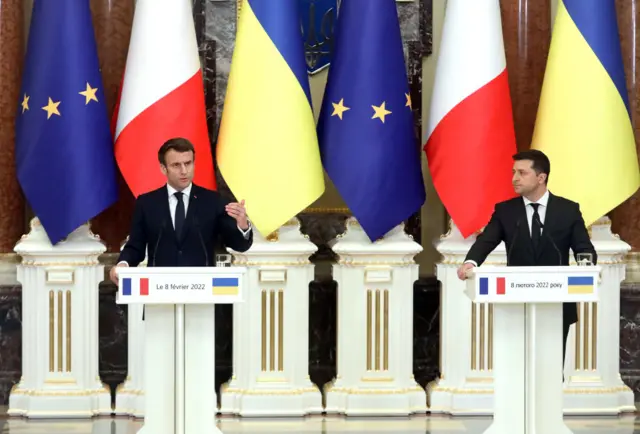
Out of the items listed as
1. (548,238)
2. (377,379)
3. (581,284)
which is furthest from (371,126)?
(581,284)

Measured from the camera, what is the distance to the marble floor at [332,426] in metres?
5.62

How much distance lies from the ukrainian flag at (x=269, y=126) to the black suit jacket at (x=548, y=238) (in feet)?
4.80

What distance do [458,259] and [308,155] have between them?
3.56 feet

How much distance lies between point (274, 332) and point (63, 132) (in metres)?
1.67

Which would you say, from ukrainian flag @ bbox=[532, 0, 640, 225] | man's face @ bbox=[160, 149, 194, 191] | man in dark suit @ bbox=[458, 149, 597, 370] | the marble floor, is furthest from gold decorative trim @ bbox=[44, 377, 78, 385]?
ukrainian flag @ bbox=[532, 0, 640, 225]

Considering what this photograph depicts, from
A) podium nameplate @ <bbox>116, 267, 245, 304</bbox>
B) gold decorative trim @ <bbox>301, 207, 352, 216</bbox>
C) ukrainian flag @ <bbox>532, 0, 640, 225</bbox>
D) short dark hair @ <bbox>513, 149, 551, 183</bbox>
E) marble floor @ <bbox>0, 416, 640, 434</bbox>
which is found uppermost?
ukrainian flag @ <bbox>532, 0, 640, 225</bbox>

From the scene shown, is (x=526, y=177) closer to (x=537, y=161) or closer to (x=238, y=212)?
(x=537, y=161)

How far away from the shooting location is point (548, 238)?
466cm

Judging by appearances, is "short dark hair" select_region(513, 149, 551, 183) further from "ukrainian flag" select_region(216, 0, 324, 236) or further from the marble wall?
the marble wall

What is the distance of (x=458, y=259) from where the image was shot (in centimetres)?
609

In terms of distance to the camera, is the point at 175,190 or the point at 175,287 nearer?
the point at 175,287

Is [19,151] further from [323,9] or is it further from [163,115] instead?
[323,9]

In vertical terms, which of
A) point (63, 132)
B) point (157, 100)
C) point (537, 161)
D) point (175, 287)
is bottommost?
point (175, 287)

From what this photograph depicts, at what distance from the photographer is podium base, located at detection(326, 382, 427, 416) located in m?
6.03
